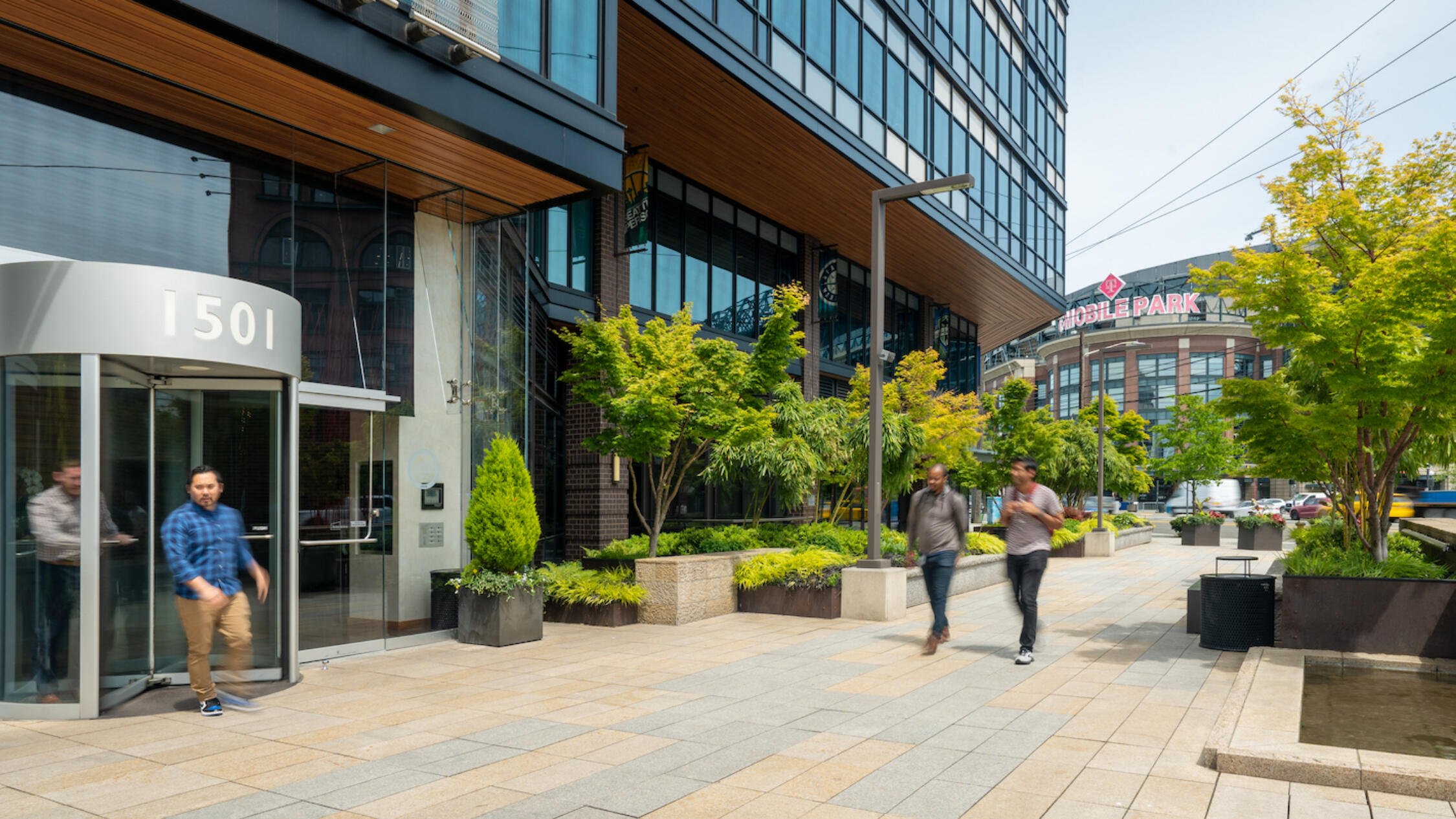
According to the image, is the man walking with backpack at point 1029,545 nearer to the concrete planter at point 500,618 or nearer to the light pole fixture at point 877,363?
the light pole fixture at point 877,363

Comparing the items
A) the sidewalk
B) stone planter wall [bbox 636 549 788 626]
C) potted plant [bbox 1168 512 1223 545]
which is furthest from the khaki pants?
potted plant [bbox 1168 512 1223 545]

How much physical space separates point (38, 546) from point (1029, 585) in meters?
8.58

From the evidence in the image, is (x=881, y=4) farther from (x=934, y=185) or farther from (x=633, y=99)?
(x=934, y=185)

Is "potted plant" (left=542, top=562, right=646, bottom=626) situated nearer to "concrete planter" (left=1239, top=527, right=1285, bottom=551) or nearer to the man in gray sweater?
the man in gray sweater

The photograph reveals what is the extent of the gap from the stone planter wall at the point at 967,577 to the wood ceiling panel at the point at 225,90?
7669mm

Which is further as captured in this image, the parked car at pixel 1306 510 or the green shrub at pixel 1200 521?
the parked car at pixel 1306 510

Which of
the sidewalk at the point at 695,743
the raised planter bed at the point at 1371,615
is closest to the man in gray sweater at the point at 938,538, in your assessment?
the sidewalk at the point at 695,743

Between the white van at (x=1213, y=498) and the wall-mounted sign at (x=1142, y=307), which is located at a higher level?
the wall-mounted sign at (x=1142, y=307)

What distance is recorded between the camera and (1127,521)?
35.3 m

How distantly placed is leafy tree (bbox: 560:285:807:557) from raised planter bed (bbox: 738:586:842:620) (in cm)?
148

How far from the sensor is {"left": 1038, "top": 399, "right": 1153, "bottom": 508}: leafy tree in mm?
31234

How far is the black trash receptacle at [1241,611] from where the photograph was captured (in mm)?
10336

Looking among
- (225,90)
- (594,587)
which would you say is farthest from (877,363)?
(225,90)

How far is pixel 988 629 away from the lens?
40.7ft
